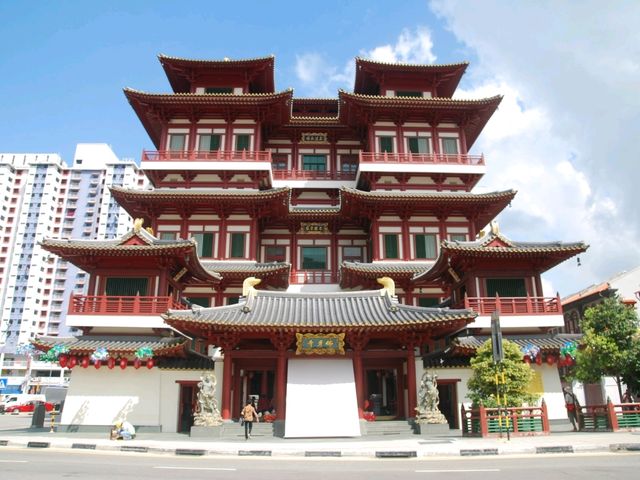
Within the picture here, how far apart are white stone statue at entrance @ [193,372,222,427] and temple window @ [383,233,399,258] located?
55.7ft

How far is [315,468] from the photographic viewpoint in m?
13.3

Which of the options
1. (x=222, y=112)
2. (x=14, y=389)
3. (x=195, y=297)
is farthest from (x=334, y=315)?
(x=14, y=389)

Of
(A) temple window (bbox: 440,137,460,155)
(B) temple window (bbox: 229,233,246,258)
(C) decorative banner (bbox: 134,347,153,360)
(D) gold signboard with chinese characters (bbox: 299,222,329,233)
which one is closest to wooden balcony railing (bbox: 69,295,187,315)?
(C) decorative banner (bbox: 134,347,153,360)

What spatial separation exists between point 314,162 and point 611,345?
85.7 ft

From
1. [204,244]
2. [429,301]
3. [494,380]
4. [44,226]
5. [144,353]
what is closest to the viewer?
[494,380]

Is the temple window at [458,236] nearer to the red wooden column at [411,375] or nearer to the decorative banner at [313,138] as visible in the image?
the decorative banner at [313,138]

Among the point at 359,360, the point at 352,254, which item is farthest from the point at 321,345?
the point at 352,254

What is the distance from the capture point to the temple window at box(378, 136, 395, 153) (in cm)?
3869

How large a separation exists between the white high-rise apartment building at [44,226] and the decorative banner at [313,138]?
257 ft

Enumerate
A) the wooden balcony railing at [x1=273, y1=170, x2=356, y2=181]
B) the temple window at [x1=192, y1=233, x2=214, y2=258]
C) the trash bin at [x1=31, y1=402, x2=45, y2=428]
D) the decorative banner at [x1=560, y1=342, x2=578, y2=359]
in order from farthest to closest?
the wooden balcony railing at [x1=273, y1=170, x2=356, y2=181], the temple window at [x1=192, y1=233, x2=214, y2=258], the trash bin at [x1=31, y1=402, x2=45, y2=428], the decorative banner at [x1=560, y1=342, x2=578, y2=359]

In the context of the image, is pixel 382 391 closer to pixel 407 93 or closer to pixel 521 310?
pixel 521 310

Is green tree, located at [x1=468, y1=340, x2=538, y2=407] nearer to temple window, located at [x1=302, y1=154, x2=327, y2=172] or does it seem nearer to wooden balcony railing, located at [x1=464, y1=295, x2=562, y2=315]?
wooden balcony railing, located at [x1=464, y1=295, x2=562, y2=315]

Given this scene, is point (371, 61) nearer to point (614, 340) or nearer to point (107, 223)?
point (614, 340)

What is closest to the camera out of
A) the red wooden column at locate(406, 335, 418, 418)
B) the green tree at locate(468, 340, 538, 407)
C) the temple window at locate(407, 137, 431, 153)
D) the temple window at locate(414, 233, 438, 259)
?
the green tree at locate(468, 340, 538, 407)
